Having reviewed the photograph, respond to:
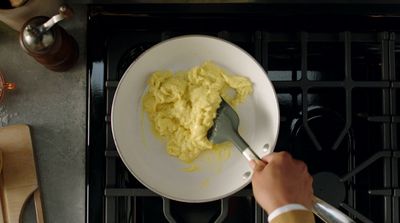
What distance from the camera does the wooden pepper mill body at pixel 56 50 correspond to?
71 cm

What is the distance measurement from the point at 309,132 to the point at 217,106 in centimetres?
14

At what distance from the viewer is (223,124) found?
0.75m

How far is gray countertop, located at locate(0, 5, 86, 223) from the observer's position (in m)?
0.81

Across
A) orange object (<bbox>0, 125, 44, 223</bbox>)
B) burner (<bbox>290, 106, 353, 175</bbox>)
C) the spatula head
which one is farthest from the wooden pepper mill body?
burner (<bbox>290, 106, 353, 175</bbox>)

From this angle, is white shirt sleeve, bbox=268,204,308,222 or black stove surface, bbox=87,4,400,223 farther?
black stove surface, bbox=87,4,400,223

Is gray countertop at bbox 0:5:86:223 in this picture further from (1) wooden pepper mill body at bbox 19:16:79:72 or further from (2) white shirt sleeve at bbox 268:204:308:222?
(2) white shirt sleeve at bbox 268:204:308:222

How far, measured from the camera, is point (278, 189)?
2.29 ft

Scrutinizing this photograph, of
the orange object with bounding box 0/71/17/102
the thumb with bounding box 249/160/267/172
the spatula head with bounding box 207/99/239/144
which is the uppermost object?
the orange object with bounding box 0/71/17/102

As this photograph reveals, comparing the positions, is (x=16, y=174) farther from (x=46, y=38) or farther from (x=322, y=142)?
(x=322, y=142)

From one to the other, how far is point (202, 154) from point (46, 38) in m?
0.27

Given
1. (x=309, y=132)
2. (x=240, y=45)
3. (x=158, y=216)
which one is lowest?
(x=158, y=216)

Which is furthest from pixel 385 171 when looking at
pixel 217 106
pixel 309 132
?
pixel 217 106

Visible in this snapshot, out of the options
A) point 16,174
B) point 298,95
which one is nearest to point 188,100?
point 298,95

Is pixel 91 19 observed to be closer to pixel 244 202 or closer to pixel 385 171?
pixel 244 202
